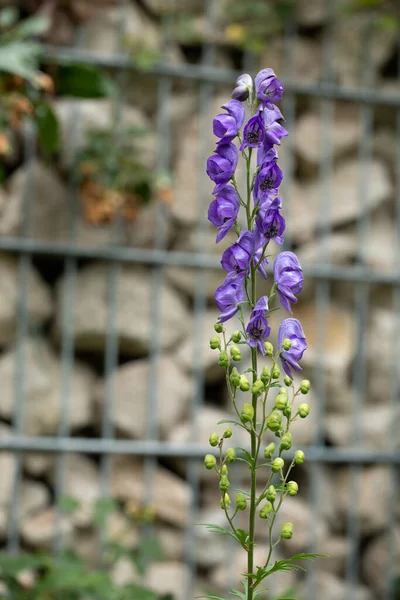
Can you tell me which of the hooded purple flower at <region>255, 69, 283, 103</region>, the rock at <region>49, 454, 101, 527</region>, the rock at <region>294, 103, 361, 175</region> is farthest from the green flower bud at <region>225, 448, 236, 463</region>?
the rock at <region>294, 103, 361, 175</region>

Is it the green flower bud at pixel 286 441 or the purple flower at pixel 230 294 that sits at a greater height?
the purple flower at pixel 230 294

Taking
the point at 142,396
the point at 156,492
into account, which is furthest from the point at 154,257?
the point at 156,492

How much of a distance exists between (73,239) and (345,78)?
1232 millimetres

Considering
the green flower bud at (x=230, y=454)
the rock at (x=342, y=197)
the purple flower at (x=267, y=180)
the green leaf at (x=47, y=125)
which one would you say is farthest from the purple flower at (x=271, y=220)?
the rock at (x=342, y=197)

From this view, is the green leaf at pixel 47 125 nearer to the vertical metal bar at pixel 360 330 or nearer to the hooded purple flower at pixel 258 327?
the vertical metal bar at pixel 360 330

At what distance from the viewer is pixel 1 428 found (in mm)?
2691

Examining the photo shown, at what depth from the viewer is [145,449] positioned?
108 inches

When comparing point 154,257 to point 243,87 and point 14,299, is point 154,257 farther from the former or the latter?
point 243,87

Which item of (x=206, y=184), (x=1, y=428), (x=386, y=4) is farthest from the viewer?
(x=386, y=4)

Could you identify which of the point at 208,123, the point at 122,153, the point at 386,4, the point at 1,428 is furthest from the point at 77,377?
the point at 386,4

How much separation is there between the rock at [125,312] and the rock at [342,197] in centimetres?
56

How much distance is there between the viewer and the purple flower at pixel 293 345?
94cm

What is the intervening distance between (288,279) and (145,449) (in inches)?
74.0

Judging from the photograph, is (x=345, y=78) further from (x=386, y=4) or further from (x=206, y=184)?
(x=206, y=184)
